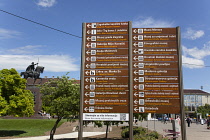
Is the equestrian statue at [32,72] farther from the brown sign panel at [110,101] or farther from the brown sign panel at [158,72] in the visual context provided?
the brown sign panel at [158,72]

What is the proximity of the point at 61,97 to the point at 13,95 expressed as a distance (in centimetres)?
1198

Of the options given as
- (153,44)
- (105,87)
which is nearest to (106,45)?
(105,87)

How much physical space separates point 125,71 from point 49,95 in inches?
462

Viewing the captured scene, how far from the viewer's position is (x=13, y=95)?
27266 mm

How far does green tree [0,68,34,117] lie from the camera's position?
26.5m

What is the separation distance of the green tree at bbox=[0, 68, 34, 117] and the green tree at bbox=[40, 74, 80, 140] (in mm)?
8486

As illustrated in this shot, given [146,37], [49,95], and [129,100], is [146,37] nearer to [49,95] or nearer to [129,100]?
[129,100]

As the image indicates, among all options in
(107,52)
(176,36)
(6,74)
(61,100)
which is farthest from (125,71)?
(6,74)

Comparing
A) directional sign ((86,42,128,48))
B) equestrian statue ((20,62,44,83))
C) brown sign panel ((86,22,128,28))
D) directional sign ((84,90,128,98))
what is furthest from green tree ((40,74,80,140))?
equestrian statue ((20,62,44,83))

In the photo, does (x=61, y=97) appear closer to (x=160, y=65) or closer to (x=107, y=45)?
(x=107, y=45)

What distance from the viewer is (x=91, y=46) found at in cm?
937

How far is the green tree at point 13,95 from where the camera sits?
26.5m

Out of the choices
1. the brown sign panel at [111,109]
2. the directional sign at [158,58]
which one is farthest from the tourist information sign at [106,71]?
the directional sign at [158,58]

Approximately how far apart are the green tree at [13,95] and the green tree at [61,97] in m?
8.49
